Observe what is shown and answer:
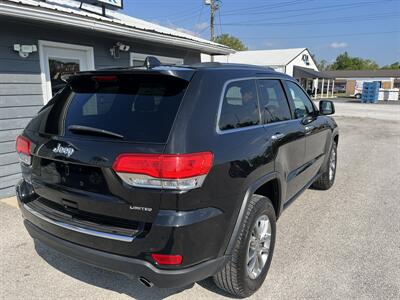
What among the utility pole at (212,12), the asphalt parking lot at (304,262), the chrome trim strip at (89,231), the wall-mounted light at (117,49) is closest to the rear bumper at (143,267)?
the chrome trim strip at (89,231)

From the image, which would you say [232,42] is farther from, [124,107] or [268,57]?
[124,107]

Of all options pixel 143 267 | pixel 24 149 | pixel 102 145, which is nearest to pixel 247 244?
pixel 143 267

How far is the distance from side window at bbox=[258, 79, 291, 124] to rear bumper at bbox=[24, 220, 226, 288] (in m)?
1.43

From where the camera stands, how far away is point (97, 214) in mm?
2277

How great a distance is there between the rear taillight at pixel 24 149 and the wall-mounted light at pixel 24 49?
3090 mm

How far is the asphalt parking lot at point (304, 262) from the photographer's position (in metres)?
2.83

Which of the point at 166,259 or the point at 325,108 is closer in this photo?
the point at 166,259

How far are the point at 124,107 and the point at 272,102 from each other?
1578mm

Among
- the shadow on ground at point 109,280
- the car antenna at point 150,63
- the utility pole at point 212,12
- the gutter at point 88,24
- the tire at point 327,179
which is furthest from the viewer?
the utility pole at point 212,12

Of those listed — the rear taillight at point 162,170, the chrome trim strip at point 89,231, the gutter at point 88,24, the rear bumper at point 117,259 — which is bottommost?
the rear bumper at point 117,259

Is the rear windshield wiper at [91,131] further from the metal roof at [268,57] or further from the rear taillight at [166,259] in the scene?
the metal roof at [268,57]

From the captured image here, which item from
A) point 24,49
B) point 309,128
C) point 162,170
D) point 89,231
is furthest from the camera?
point 24,49

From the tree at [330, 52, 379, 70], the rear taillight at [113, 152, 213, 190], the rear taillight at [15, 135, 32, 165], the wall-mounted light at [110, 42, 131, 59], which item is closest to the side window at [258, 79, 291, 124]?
the rear taillight at [113, 152, 213, 190]

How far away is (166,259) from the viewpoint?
6.86 feet
